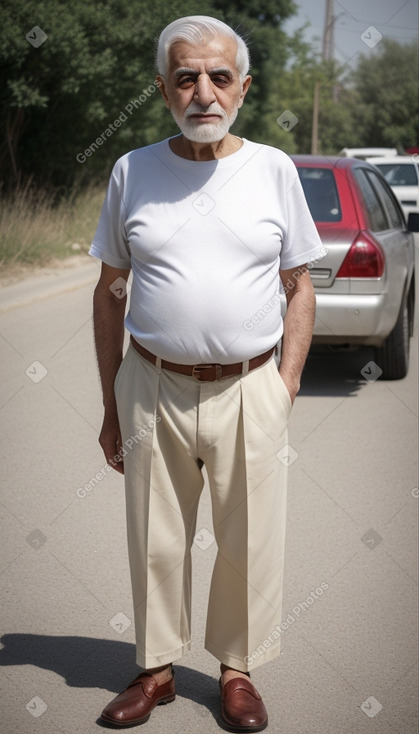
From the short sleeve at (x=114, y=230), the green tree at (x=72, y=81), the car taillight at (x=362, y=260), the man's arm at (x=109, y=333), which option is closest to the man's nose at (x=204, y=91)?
the short sleeve at (x=114, y=230)

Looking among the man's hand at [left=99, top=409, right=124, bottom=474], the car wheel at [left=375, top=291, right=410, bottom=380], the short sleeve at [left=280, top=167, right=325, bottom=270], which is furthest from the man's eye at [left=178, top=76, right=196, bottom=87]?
the car wheel at [left=375, top=291, right=410, bottom=380]

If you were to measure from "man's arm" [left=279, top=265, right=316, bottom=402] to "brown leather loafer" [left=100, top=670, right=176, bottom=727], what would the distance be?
109cm

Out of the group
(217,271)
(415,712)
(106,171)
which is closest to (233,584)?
(415,712)

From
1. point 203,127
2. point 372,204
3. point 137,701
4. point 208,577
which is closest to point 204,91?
point 203,127

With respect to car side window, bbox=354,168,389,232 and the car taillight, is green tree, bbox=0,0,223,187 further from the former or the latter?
the car taillight

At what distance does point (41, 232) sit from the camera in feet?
55.2

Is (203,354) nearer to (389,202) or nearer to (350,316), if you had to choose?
(350,316)

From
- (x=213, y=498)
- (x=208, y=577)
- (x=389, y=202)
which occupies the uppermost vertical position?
(x=213, y=498)

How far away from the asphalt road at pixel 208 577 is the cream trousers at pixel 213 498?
334mm

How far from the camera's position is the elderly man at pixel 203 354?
3035 mm

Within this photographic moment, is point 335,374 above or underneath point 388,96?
above

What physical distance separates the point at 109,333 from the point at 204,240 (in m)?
0.54

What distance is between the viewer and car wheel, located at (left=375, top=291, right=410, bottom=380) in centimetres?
853

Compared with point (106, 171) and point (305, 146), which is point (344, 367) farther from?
point (305, 146)
